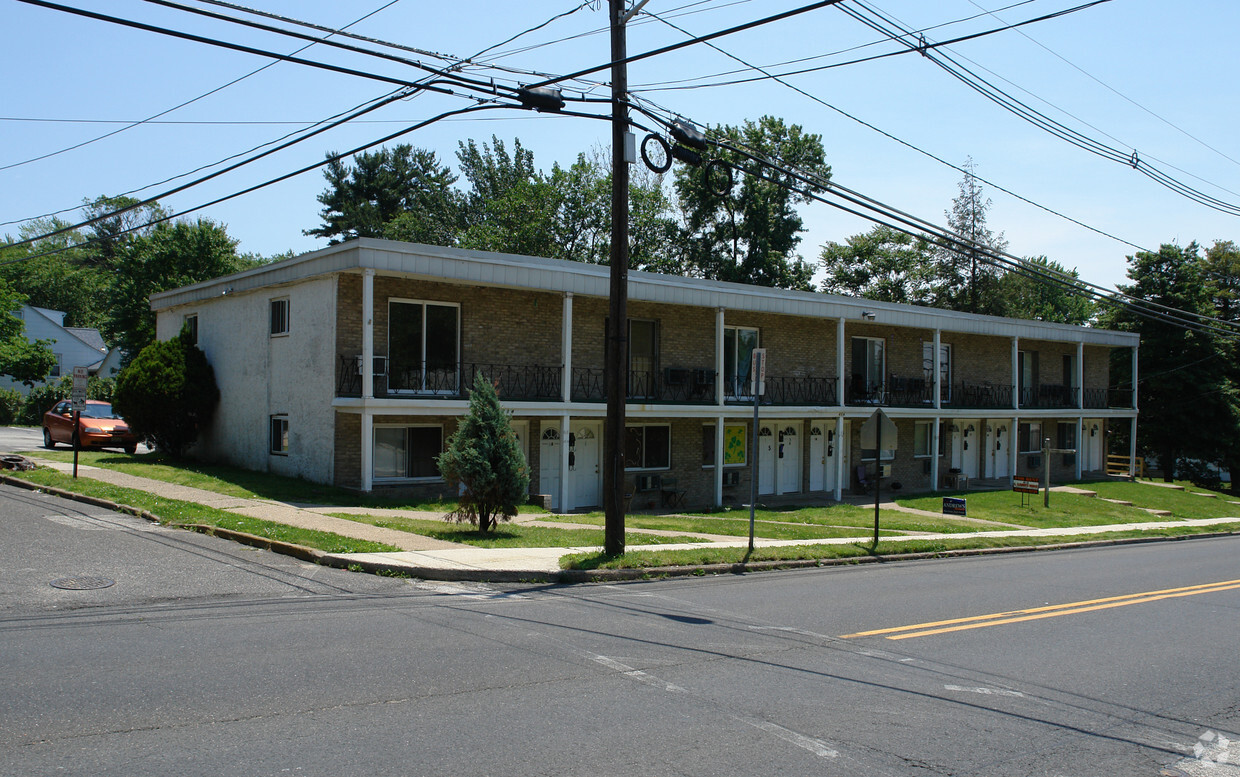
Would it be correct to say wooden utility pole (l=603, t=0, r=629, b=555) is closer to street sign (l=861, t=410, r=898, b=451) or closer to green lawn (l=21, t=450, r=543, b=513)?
street sign (l=861, t=410, r=898, b=451)

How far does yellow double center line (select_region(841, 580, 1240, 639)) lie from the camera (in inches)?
367

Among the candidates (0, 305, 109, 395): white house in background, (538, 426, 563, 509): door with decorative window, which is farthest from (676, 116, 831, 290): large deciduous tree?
(0, 305, 109, 395): white house in background

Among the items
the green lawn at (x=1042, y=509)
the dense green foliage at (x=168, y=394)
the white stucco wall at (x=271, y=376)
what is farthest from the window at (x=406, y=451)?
the green lawn at (x=1042, y=509)

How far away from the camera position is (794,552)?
15.0 meters

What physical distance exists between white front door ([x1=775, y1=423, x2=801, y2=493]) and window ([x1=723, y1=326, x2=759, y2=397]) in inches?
89.9

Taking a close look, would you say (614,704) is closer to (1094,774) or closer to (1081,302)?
(1094,774)

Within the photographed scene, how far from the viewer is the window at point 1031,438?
121ft

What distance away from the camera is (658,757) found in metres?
5.30

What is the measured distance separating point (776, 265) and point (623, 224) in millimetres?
37439

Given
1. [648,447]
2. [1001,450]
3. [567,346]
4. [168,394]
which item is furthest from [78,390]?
[1001,450]

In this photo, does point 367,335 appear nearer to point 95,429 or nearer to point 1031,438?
point 95,429

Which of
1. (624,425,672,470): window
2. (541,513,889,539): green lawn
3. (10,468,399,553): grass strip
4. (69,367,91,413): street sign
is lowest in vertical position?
(541,513,889,539): green lawn

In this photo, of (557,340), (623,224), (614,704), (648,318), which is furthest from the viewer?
(648,318)

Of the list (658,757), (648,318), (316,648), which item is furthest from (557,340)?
(658,757)
